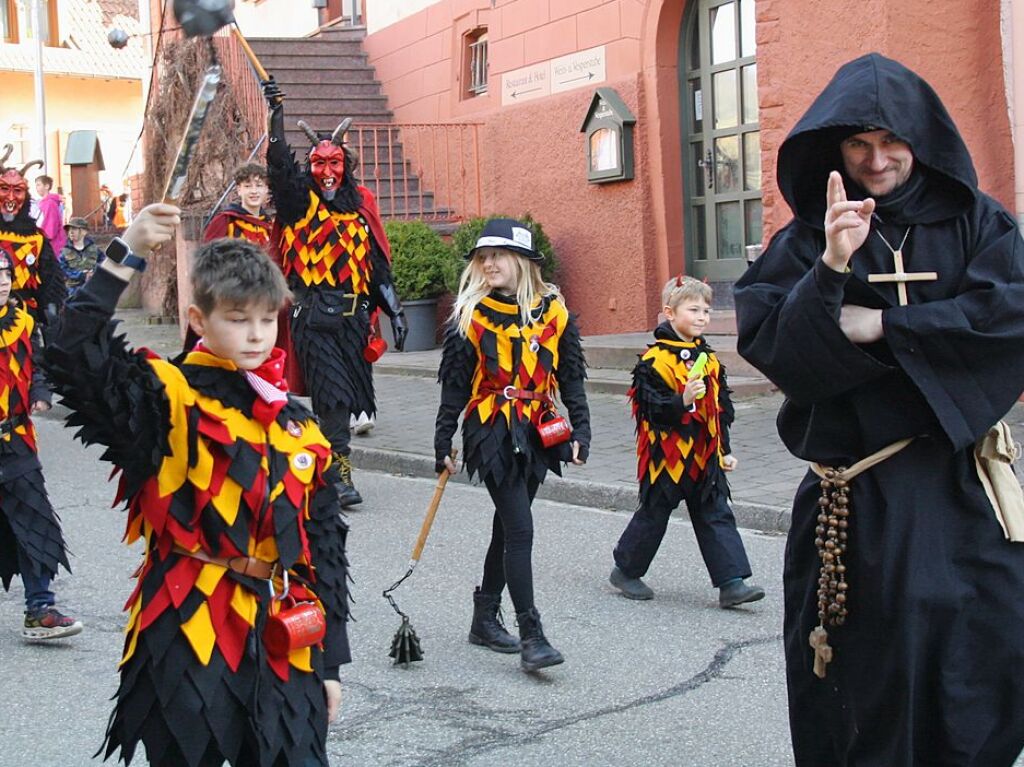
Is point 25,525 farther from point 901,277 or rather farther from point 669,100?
point 669,100

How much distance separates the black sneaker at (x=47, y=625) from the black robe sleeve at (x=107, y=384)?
3132 mm

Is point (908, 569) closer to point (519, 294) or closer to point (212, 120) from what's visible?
point (519, 294)

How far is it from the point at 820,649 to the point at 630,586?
3.34 metres

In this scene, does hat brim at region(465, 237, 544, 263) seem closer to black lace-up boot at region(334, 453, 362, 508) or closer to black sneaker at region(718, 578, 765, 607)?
black sneaker at region(718, 578, 765, 607)

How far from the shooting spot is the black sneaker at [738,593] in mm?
6312

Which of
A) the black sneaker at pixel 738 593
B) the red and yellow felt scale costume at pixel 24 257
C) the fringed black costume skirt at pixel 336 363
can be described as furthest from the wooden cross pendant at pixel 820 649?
the red and yellow felt scale costume at pixel 24 257

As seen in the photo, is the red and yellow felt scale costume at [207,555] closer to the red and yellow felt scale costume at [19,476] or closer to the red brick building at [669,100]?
the red and yellow felt scale costume at [19,476]

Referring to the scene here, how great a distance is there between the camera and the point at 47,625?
241 inches

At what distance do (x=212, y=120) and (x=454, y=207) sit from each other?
3302mm

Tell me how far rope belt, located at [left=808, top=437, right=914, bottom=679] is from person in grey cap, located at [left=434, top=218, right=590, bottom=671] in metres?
2.34

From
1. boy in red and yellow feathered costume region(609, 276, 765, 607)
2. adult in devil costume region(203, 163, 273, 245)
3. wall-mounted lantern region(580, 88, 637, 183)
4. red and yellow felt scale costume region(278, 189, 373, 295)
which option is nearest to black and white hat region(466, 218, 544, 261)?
boy in red and yellow feathered costume region(609, 276, 765, 607)

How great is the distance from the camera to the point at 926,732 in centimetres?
325

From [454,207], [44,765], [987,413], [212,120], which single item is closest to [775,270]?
[987,413]

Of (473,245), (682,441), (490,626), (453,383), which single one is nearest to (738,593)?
(682,441)
